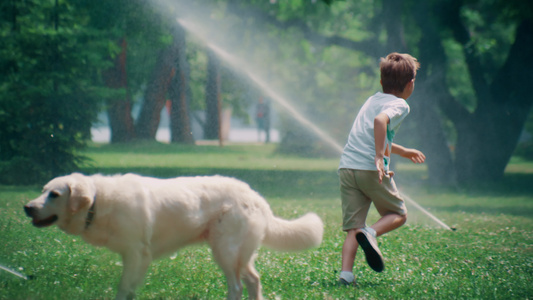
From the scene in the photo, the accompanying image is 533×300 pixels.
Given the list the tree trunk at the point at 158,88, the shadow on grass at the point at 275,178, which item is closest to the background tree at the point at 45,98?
the shadow on grass at the point at 275,178

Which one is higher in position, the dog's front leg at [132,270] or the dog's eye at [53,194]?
the dog's eye at [53,194]

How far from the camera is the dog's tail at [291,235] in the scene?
4.68 meters

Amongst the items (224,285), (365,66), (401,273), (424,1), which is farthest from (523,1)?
(365,66)

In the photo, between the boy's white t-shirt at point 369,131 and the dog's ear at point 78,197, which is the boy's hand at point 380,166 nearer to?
the boy's white t-shirt at point 369,131

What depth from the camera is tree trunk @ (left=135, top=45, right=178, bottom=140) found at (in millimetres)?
18422

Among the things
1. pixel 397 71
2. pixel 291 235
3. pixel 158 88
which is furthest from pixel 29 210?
pixel 158 88

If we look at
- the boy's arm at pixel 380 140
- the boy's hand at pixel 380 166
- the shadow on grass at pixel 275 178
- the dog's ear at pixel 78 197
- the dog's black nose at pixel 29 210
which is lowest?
the shadow on grass at pixel 275 178

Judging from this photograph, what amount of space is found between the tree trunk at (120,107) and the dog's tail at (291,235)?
16487mm

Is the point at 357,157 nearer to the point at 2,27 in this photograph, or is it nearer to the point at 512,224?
the point at 512,224

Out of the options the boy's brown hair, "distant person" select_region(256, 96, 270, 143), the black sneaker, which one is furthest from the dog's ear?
"distant person" select_region(256, 96, 270, 143)

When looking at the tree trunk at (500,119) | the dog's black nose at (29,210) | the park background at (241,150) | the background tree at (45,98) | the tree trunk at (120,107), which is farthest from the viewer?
the tree trunk at (120,107)

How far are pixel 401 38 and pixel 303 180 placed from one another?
16.9 feet

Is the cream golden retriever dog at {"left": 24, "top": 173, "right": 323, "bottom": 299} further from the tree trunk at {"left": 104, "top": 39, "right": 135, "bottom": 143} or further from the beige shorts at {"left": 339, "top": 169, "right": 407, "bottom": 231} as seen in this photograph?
the tree trunk at {"left": 104, "top": 39, "right": 135, "bottom": 143}

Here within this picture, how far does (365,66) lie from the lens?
101 ft
